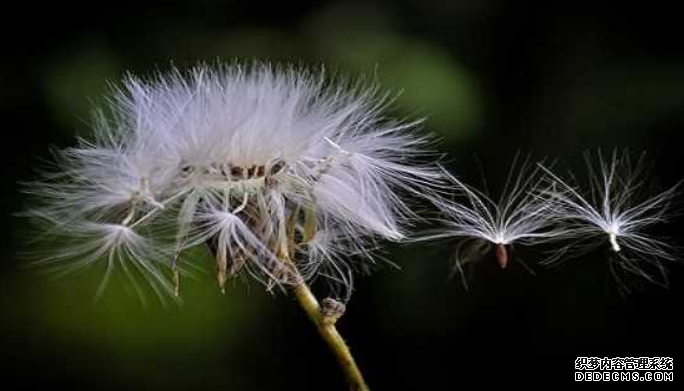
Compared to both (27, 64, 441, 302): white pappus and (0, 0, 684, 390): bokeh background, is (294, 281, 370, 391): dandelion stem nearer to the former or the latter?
(27, 64, 441, 302): white pappus

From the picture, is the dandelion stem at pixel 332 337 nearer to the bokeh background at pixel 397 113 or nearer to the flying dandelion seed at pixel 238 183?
the flying dandelion seed at pixel 238 183

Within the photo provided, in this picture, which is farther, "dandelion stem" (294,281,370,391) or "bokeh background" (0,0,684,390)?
"bokeh background" (0,0,684,390)

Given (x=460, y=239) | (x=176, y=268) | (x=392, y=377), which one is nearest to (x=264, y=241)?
(x=176, y=268)

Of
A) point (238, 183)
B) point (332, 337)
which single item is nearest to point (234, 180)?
point (238, 183)

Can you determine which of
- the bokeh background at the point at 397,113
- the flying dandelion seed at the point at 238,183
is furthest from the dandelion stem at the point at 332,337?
the bokeh background at the point at 397,113

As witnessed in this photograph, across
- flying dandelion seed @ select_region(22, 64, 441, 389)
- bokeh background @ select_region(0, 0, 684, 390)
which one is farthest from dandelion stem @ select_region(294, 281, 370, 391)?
bokeh background @ select_region(0, 0, 684, 390)

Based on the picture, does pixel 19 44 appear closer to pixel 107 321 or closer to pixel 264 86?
pixel 107 321

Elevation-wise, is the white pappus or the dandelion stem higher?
the white pappus

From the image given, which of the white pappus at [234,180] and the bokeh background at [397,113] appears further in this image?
the bokeh background at [397,113]

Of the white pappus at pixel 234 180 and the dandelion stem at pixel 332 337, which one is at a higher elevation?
the white pappus at pixel 234 180
